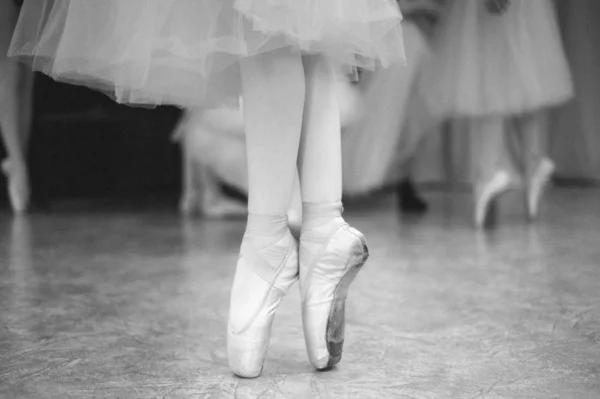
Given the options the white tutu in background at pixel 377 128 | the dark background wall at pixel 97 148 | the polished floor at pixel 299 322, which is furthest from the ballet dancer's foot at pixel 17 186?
the white tutu in background at pixel 377 128

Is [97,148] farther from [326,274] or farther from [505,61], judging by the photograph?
[326,274]

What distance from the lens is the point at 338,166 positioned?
0.90 metres

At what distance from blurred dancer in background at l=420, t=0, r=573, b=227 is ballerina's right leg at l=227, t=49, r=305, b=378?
1.61m

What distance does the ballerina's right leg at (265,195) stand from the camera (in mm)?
834

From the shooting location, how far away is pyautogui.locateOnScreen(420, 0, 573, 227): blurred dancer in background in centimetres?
231

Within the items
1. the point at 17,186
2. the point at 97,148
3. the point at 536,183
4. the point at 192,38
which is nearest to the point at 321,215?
the point at 192,38

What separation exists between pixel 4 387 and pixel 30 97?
2.34 meters

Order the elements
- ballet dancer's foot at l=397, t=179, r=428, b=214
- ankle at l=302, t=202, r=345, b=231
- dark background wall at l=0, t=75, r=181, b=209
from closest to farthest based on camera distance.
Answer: ankle at l=302, t=202, r=345, b=231, ballet dancer's foot at l=397, t=179, r=428, b=214, dark background wall at l=0, t=75, r=181, b=209

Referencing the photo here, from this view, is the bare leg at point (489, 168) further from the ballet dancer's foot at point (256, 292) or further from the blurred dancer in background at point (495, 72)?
the ballet dancer's foot at point (256, 292)

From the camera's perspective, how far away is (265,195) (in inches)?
33.9

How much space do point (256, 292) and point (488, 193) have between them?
1642 mm

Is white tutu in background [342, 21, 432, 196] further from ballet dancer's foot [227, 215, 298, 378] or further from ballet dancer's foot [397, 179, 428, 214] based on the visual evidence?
ballet dancer's foot [227, 215, 298, 378]

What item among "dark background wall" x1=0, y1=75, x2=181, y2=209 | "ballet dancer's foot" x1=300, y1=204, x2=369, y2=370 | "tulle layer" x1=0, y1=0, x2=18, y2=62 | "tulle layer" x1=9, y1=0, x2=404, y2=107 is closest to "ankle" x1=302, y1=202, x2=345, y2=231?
"ballet dancer's foot" x1=300, y1=204, x2=369, y2=370

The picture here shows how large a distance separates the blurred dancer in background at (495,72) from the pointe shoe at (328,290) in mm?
1557
